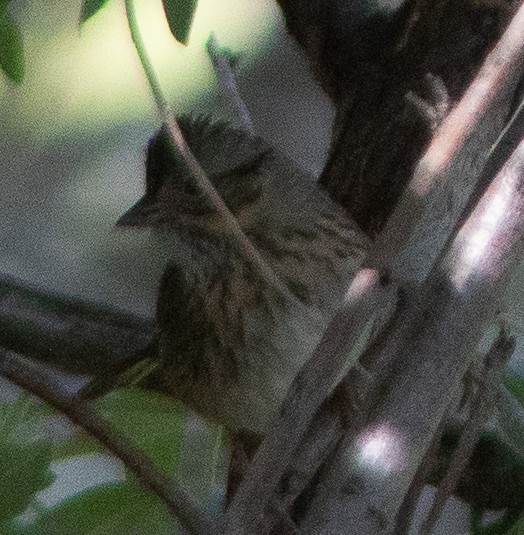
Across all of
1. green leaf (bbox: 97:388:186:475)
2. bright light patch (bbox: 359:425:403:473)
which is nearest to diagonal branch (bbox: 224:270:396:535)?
bright light patch (bbox: 359:425:403:473)

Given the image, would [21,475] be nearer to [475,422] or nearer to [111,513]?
[111,513]

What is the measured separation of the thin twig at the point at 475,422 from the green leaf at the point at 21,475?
244mm

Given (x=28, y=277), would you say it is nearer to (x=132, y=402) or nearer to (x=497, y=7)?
(x=132, y=402)

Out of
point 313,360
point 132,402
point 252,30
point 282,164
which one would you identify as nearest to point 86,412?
point 313,360

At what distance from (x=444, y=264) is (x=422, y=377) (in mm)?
76

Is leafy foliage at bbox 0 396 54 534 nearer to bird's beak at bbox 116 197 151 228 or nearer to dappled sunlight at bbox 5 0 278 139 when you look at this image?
bird's beak at bbox 116 197 151 228

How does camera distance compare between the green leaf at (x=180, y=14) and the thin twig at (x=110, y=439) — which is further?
the green leaf at (x=180, y=14)

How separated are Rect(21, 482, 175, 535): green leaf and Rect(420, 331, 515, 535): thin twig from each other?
0.65ft

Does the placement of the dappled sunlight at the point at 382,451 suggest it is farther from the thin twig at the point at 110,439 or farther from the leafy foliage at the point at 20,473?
the leafy foliage at the point at 20,473

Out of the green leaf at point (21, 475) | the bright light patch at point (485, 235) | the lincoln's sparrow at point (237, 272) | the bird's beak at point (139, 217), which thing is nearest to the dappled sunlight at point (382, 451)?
the bright light patch at point (485, 235)

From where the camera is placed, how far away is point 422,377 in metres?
0.64

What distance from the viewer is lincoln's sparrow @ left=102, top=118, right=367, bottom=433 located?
3.32ft

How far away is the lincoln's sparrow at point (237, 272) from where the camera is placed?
3.32ft

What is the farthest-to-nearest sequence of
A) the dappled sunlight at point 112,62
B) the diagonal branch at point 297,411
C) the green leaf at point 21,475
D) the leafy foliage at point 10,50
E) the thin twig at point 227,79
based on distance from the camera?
1. the dappled sunlight at point 112,62
2. the thin twig at point 227,79
3. the leafy foliage at point 10,50
4. the green leaf at point 21,475
5. the diagonal branch at point 297,411
